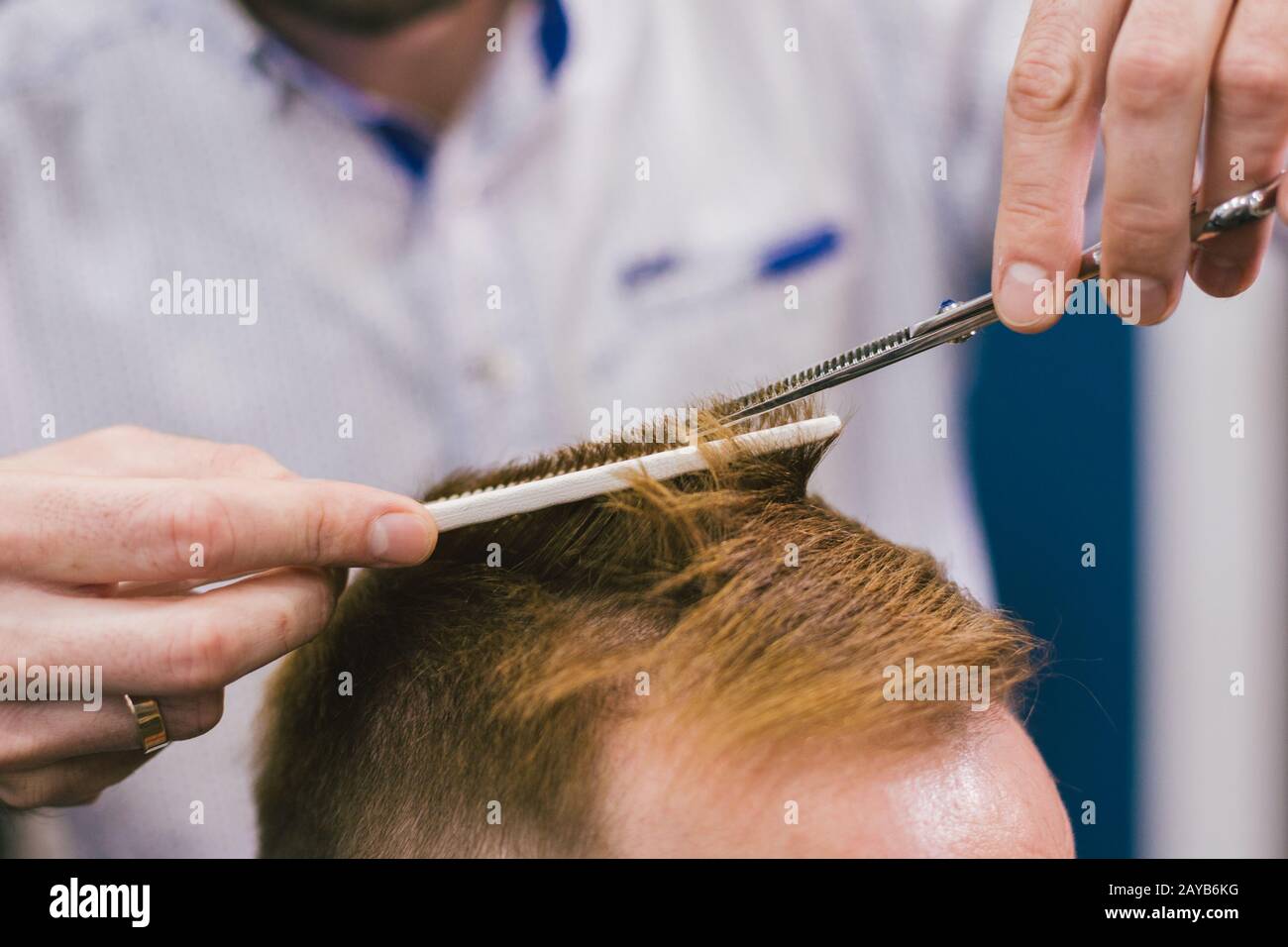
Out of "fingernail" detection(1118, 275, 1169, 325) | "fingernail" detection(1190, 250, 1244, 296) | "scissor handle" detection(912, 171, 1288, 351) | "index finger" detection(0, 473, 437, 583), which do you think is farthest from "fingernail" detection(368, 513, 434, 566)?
"fingernail" detection(1190, 250, 1244, 296)

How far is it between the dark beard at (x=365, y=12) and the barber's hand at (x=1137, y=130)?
0.72 m

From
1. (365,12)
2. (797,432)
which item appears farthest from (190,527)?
(365,12)

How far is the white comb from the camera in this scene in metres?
0.53

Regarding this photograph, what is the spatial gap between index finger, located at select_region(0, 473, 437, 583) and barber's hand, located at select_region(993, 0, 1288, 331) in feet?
1.34

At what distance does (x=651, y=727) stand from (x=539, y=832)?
0.09m

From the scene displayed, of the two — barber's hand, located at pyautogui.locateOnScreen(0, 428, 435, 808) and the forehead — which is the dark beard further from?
the forehead

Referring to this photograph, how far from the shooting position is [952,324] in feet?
1.74

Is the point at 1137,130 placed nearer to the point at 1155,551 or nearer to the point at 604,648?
the point at 604,648

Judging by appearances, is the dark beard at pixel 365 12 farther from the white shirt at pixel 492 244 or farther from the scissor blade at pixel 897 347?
the scissor blade at pixel 897 347

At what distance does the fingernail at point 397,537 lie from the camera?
1.68ft
